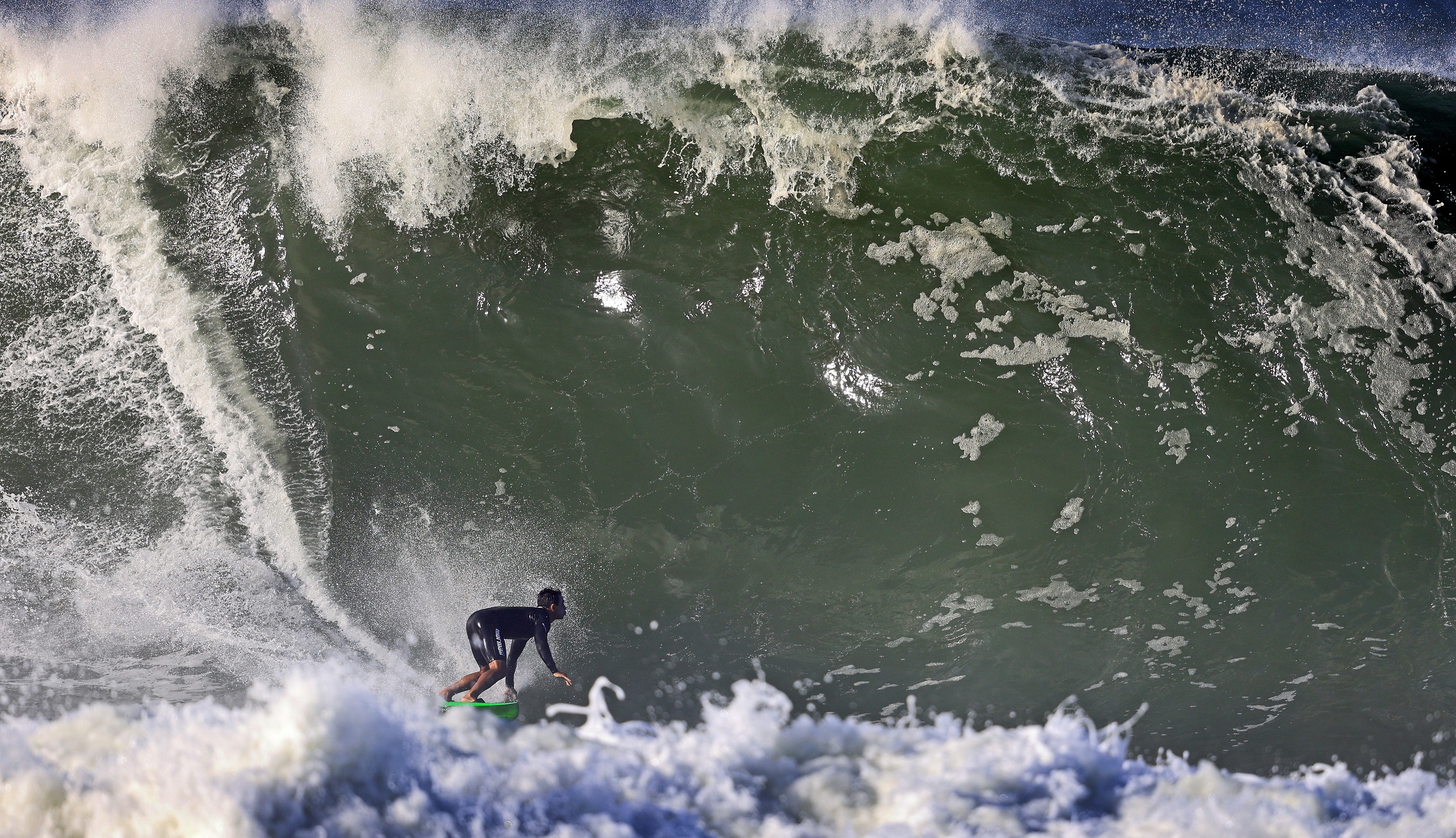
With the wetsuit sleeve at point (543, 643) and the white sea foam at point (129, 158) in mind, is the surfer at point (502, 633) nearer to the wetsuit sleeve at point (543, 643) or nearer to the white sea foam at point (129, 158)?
the wetsuit sleeve at point (543, 643)

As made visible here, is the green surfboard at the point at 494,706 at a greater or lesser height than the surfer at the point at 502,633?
lesser

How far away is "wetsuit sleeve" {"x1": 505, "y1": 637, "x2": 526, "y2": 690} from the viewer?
4.59m

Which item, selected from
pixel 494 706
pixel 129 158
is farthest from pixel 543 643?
pixel 129 158

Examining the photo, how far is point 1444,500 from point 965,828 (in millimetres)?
3583

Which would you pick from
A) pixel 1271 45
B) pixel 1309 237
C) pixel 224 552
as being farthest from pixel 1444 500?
pixel 224 552

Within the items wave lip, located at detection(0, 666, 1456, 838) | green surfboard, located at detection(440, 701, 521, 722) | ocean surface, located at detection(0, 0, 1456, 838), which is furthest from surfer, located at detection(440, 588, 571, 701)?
wave lip, located at detection(0, 666, 1456, 838)

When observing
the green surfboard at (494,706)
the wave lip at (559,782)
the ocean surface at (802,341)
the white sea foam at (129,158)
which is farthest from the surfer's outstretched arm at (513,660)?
the white sea foam at (129,158)

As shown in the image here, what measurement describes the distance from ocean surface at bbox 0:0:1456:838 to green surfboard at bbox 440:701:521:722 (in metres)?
0.60

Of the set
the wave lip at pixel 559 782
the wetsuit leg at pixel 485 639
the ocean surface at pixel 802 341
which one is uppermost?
the ocean surface at pixel 802 341

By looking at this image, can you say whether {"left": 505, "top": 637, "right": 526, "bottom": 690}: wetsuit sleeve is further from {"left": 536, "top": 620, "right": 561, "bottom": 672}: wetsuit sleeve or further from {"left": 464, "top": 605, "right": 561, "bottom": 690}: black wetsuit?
{"left": 536, "top": 620, "right": 561, "bottom": 672}: wetsuit sleeve

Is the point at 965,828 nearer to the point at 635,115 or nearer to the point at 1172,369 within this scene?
the point at 1172,369

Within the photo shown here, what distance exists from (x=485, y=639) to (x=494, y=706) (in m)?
0.40

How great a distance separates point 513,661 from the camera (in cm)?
462

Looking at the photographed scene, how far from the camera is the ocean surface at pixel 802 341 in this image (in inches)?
167
